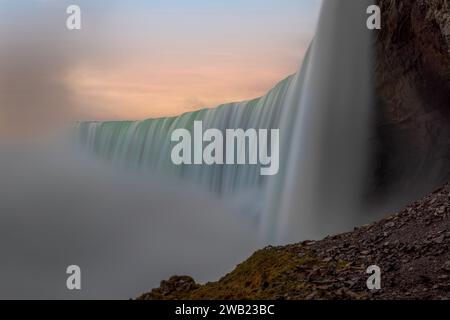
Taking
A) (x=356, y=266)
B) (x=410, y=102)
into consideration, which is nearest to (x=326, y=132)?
(x=410, y=102)

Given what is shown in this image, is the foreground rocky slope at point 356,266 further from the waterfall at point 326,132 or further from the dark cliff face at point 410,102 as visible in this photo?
the waterfall at point 326,132

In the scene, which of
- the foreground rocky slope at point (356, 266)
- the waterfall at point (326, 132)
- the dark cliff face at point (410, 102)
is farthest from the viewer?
the waterfall at point (326, 132)

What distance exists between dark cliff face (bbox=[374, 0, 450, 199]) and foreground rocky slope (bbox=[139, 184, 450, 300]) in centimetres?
606

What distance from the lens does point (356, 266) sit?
962cm

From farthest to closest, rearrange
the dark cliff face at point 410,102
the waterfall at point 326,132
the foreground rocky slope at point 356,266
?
the waterfall at point 326,132
the dark cliff face at point 410,102
the foreground rocky slope at point 356,266

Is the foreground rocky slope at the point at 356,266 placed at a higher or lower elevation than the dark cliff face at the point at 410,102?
lower

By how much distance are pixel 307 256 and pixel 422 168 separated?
9.40 m

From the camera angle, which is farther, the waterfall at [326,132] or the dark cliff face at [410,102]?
the waterfall at [326,132]

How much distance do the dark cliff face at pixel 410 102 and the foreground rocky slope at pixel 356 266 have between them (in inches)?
238

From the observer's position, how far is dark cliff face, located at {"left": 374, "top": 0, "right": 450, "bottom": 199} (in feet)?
55.3

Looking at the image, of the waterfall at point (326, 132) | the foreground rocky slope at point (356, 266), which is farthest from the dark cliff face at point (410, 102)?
the foreground rocky slope at point (356, 266)

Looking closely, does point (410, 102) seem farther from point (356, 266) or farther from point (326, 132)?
point (356, 266)

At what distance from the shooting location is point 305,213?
19.8 meters

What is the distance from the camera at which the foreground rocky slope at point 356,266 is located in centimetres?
876
